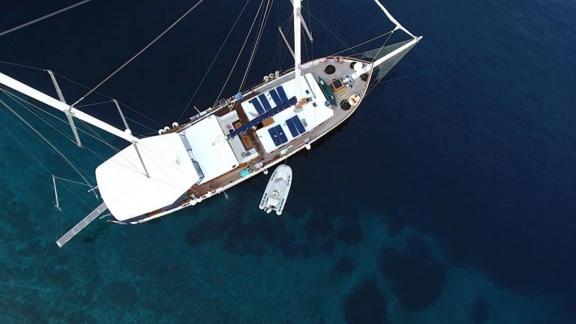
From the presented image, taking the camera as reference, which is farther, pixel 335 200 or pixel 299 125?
pixel 335 200

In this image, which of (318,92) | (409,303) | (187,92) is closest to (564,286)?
(409,303)

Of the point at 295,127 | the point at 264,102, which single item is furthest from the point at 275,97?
the point at 295,127

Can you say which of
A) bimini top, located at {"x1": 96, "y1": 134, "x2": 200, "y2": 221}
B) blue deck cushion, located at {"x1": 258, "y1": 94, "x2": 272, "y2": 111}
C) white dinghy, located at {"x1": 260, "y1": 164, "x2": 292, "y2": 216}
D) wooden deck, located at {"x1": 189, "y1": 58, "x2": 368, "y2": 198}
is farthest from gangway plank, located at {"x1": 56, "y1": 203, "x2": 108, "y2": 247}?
blue deck cushion, located at {"x1": 258, "y1": 94, "x2": 272, "y2": 111}

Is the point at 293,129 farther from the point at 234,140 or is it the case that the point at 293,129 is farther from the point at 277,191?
the point at 277,191

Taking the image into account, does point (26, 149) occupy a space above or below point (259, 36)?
below

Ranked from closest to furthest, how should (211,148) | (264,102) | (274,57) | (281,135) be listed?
(211,148), (281,135), (264,102), (274,57)

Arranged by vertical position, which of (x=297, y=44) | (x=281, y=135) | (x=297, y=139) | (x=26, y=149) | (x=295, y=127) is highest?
(x=26, y=149)

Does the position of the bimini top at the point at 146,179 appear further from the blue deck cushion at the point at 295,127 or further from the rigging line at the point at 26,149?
the blue deck cushion at the point at 295,127
